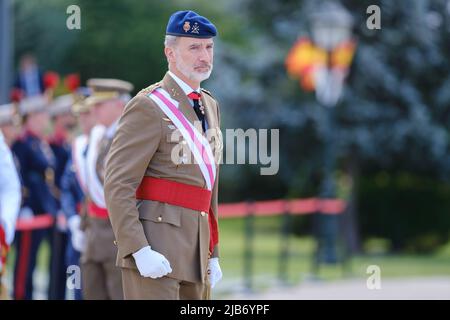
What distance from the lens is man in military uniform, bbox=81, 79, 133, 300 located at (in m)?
8.78

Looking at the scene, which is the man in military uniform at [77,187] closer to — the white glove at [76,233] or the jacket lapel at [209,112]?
the white glove at [76,233]

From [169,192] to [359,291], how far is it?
8.53 metres

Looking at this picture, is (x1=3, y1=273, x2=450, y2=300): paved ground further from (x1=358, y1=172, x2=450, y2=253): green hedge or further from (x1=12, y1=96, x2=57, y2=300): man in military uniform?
(x1=358, y1=172, x2=450, y2=253): green hedge

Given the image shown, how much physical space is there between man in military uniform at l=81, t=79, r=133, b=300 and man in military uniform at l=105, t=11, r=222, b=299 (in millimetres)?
2325

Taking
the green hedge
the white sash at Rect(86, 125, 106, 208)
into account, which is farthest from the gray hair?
the green hedge

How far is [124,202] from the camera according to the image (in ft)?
20.3

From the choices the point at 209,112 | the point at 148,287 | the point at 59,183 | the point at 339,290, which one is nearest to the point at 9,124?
the point at 59,183

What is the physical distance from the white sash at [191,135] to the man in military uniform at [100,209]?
236cm

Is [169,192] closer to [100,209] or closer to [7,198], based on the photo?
[7,198]

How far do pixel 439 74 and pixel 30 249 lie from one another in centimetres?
1499

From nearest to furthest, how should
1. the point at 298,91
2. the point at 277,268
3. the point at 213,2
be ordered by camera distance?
the point at 277,268, the point at 298,91, the point at 213,2

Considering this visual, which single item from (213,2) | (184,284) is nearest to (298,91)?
(213,2)
